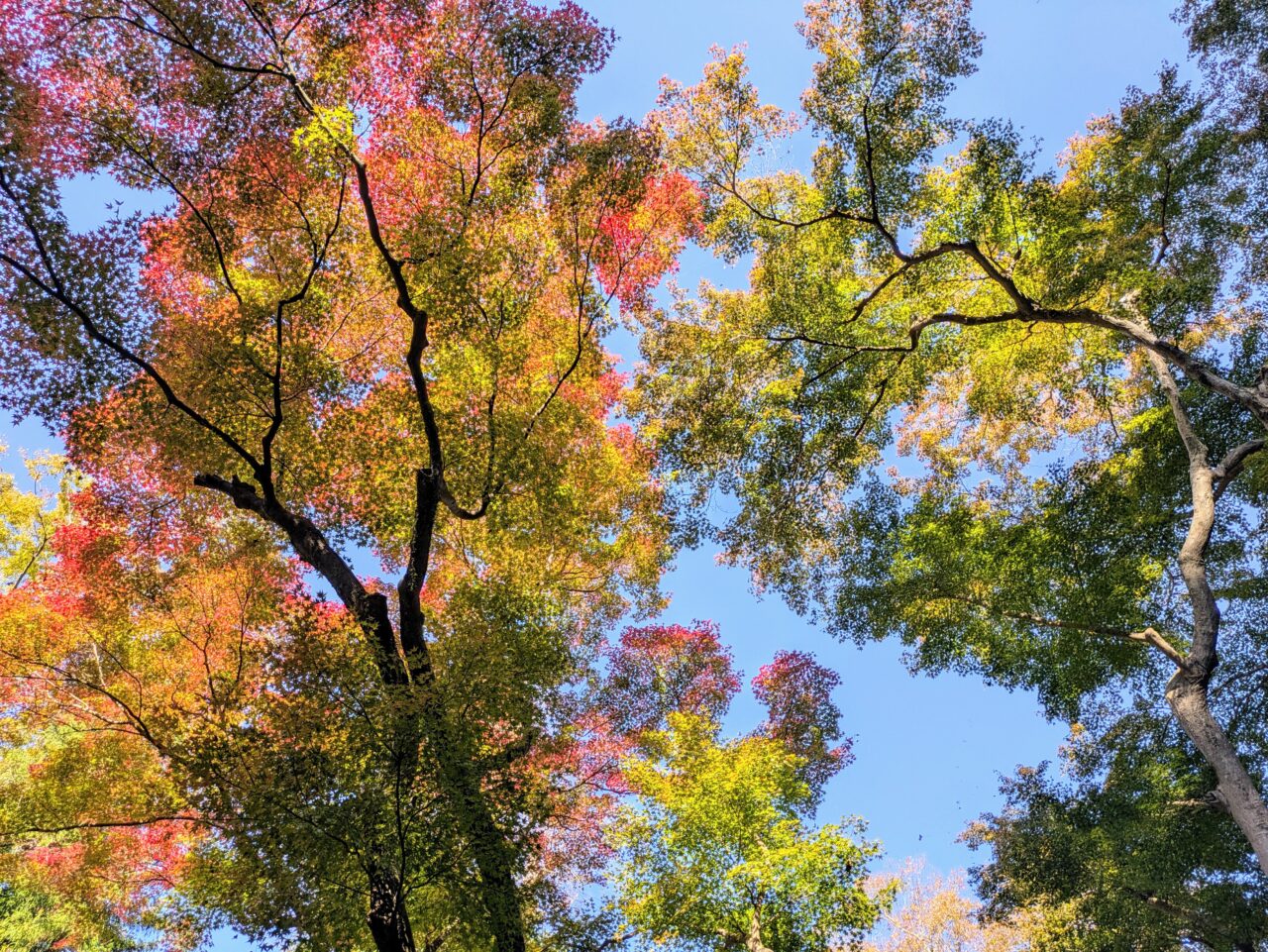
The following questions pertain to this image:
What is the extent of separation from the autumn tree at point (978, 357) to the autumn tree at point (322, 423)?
1.97m

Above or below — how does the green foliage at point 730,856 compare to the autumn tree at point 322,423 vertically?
below

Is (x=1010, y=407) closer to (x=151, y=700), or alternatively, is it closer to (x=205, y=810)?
(x=205, y=810)

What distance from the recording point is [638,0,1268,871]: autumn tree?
32.3ft

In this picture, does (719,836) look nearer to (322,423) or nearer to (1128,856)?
(1128,856)

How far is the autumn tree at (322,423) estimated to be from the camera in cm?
653

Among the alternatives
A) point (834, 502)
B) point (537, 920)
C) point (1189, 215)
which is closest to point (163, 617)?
point (537, 920)

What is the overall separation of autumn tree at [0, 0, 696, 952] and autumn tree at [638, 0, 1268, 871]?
1965 mm

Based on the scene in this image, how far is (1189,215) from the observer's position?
11078mm

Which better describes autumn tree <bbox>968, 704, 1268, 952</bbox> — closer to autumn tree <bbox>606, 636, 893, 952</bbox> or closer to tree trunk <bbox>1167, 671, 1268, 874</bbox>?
tree trunk <bbox>1167, 671, 1268, 874</bbox>

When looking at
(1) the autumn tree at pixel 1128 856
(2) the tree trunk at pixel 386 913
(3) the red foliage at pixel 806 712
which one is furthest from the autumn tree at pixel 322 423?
(1) the autumn tree at pixel 1128 856

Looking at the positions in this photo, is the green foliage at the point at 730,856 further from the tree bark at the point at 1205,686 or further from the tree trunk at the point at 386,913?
the tree trunk at the point at 386,913

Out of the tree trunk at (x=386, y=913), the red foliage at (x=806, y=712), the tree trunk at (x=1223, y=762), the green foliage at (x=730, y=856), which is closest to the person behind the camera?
the tree trunk at (x=386, y=913)

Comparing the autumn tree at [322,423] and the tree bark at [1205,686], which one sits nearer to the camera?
the autumn tree at [322,423]

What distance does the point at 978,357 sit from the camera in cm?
1391
